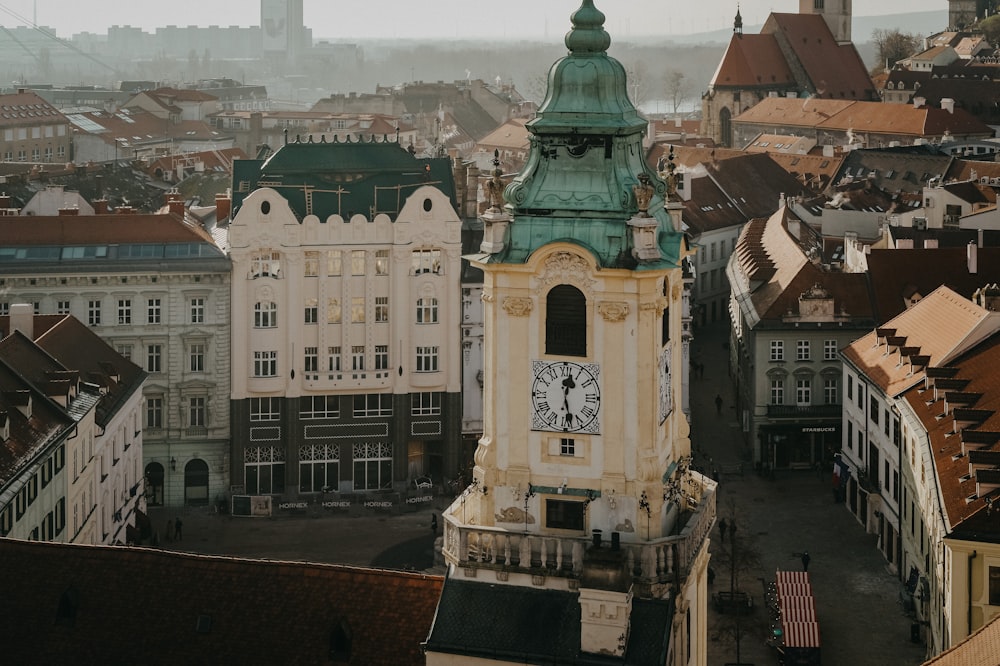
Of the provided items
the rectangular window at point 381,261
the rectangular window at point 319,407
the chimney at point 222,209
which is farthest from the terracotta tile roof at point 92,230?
the chimney at point 222,209

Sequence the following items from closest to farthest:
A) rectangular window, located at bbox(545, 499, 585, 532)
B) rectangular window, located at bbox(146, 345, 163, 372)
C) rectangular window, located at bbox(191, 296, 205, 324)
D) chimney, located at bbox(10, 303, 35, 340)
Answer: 1. rectangular window, located at bbox(545, 499, 585, 532)
2. chimney, located at bbox(10, 303, 35, 340)
3. rectangular window, located at bbox(191, 296, 205, 324)
4. rectangular window, located at bbox(146, 345, 163, 372)

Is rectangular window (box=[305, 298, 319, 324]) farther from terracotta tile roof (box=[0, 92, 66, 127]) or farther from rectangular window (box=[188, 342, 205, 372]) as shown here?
terracotta tile roof (box=[0, 92, 66, 127])

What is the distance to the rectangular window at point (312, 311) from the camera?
89.7 metres

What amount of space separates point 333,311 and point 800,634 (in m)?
28.8

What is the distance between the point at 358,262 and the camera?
8969 cm

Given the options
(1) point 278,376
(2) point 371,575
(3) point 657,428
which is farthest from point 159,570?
(1) point 278,376

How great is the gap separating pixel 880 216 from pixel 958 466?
59868mm

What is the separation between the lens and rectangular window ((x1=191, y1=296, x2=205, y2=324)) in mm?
90312

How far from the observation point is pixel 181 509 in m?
90.2

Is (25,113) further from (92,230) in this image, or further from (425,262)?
(425,262)

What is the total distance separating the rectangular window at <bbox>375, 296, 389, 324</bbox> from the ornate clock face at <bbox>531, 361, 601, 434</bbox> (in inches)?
1826

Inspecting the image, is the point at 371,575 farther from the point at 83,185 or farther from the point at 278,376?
the point at 83,185

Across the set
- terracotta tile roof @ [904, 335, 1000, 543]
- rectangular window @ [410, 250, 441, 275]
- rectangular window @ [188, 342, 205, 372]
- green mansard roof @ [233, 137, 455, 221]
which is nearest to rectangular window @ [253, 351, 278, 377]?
rectangular window @ [188, 342, 205, 372]

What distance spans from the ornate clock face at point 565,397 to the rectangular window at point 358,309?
46287 millimetres
